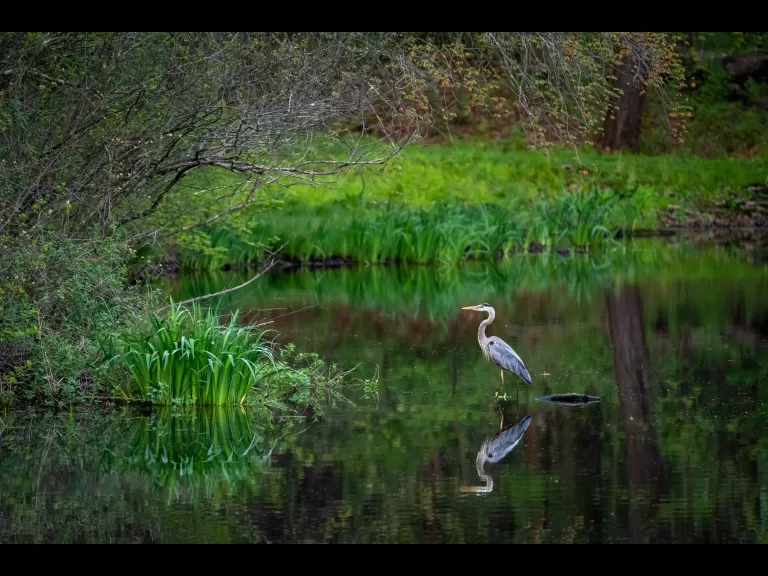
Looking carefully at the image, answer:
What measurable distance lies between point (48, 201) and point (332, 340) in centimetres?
402

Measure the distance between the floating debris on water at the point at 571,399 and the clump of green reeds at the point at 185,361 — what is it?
7.27 feet

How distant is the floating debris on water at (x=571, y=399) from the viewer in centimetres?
1061

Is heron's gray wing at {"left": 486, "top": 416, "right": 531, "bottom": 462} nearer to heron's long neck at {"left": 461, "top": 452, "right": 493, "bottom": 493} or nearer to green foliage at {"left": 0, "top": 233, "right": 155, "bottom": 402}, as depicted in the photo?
heron's long neck at {"left": 461, "top": 452, "right": 493, "bottom": 493}

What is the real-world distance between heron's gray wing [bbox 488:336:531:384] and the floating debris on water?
349mm

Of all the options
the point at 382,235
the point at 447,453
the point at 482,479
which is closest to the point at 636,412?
the point at 447,453

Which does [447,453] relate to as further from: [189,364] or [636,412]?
[189,364]

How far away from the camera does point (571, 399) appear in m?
10.7

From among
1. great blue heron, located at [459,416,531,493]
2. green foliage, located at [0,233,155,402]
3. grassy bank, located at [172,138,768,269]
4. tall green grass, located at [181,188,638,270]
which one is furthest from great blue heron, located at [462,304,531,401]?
tall green grass, located at [181,188,638,270]

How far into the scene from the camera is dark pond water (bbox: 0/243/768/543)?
7.07 m

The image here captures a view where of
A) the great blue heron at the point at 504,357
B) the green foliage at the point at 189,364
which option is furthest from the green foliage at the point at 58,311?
the great blue heron at the point at 504,357

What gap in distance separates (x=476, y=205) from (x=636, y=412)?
16.0 m

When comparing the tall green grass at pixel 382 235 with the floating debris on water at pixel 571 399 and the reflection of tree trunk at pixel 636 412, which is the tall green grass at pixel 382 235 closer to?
the reflection of tree trunk at pixel 636 412

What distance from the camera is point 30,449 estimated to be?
925cm
